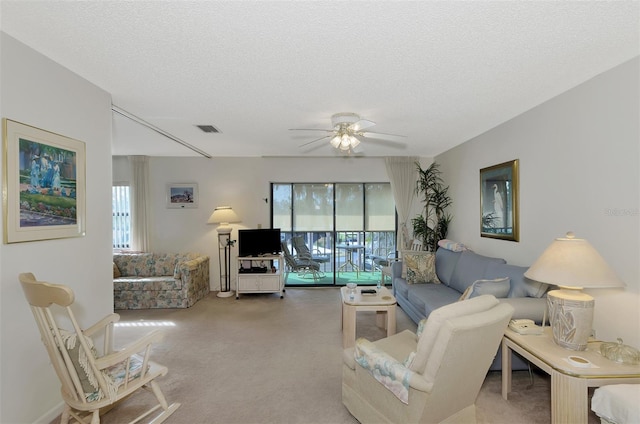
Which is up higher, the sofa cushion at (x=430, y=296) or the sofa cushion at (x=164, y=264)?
the sofa cushion at (x=164, y=264)

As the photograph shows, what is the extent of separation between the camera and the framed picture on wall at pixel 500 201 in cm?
323

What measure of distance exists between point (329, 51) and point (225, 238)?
4349 mm

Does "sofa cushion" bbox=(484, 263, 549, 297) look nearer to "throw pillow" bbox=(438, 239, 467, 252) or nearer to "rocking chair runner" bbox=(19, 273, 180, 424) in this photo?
"throw pillow" bbox=(438, 239, 467, 252)

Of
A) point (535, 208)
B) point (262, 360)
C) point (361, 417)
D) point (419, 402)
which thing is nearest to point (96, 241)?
point (262, 360)

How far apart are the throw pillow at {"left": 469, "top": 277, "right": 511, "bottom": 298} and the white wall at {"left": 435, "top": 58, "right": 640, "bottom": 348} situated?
59 centimetres

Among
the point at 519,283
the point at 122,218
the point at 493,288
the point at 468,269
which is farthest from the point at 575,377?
the point at 122,218

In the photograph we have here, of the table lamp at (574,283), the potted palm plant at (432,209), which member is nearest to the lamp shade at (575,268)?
the table lamp at (574,283)

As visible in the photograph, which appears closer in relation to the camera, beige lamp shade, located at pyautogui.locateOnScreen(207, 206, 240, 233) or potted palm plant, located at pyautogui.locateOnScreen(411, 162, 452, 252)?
potted palm plant, located at pyautogui.locateOnScreen(411, 162, 452, 252)

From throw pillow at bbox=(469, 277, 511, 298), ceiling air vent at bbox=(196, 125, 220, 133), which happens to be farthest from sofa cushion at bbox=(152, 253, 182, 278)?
throw pillow at bbox=(469, 277, 511, 298)

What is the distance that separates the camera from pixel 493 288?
258 cm

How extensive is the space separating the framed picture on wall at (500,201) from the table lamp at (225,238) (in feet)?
13.2

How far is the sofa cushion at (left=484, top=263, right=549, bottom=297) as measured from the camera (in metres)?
2.57

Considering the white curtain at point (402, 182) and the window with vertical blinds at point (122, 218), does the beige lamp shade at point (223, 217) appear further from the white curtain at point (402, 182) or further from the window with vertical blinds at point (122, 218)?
the white curtain at point (402, 182)

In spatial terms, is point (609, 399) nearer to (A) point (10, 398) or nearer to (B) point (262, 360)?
(B) point (262, 360)
